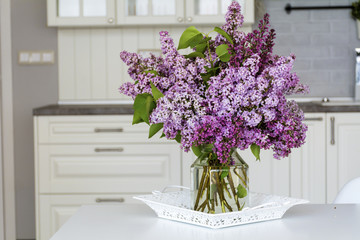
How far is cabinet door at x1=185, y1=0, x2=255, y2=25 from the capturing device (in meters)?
3.68

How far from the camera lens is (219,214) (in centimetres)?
119

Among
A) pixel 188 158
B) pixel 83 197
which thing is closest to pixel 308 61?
pixel 188 158

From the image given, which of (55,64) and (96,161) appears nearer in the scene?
(96,161)

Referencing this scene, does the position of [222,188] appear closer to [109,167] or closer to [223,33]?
[223,33]

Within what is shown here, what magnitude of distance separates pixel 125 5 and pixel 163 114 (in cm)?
267

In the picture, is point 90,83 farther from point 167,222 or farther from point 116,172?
point 167,222

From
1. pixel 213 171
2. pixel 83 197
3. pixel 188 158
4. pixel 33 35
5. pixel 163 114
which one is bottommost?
pixel 83 197

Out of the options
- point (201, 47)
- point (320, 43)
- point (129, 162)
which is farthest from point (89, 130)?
point (201, 47)

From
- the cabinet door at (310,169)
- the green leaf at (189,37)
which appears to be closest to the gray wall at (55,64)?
the cabinet door at (310,169)

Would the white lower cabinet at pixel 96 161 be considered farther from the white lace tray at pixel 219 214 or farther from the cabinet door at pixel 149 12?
the white lace tray at pixel 219 214

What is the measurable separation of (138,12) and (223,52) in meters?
2.60

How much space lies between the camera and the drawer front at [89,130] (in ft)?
11.4

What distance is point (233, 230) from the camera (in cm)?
119

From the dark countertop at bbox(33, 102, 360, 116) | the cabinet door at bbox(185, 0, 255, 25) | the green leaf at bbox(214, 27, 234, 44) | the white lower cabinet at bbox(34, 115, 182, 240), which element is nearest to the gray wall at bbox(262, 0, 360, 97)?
the cabinet door at bbox(185, 0, 255, 25)
